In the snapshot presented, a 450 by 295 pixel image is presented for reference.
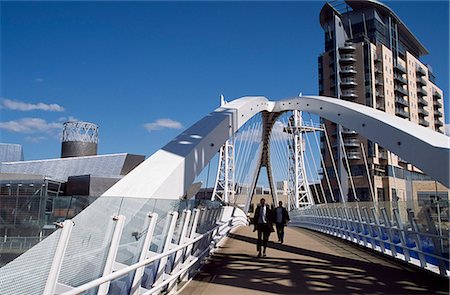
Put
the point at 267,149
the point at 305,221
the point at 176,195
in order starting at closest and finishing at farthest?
the point at 176,195
the point at 305,221
the point at 267,149

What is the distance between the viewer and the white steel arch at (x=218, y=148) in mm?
9828

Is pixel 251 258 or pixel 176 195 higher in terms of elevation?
pixel 176 195

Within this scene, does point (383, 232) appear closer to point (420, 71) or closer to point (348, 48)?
point (348, 48)

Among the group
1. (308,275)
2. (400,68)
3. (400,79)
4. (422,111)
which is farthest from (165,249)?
(422,111)

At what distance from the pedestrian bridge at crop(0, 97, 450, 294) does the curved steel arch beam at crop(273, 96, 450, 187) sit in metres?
0.03

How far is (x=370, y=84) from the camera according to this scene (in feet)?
218

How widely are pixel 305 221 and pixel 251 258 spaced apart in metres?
21.3

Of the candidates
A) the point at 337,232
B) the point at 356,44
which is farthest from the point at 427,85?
the point at 337,232

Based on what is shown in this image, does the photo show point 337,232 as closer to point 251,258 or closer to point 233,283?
point 251,258

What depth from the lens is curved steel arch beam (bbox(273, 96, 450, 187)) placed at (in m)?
10.6

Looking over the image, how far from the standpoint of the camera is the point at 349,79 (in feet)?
222

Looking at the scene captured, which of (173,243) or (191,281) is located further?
(191,281)

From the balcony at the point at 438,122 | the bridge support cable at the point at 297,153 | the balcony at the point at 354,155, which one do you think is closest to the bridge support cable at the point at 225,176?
the bridge support cable at the point at 297,153

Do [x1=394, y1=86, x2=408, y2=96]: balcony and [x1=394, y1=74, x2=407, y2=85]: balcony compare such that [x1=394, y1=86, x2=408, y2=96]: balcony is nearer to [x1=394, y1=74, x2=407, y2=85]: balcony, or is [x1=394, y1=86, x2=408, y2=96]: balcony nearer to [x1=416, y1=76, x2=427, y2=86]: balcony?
[x1=394, y1=74, x2=407, y2=85]: balcony
